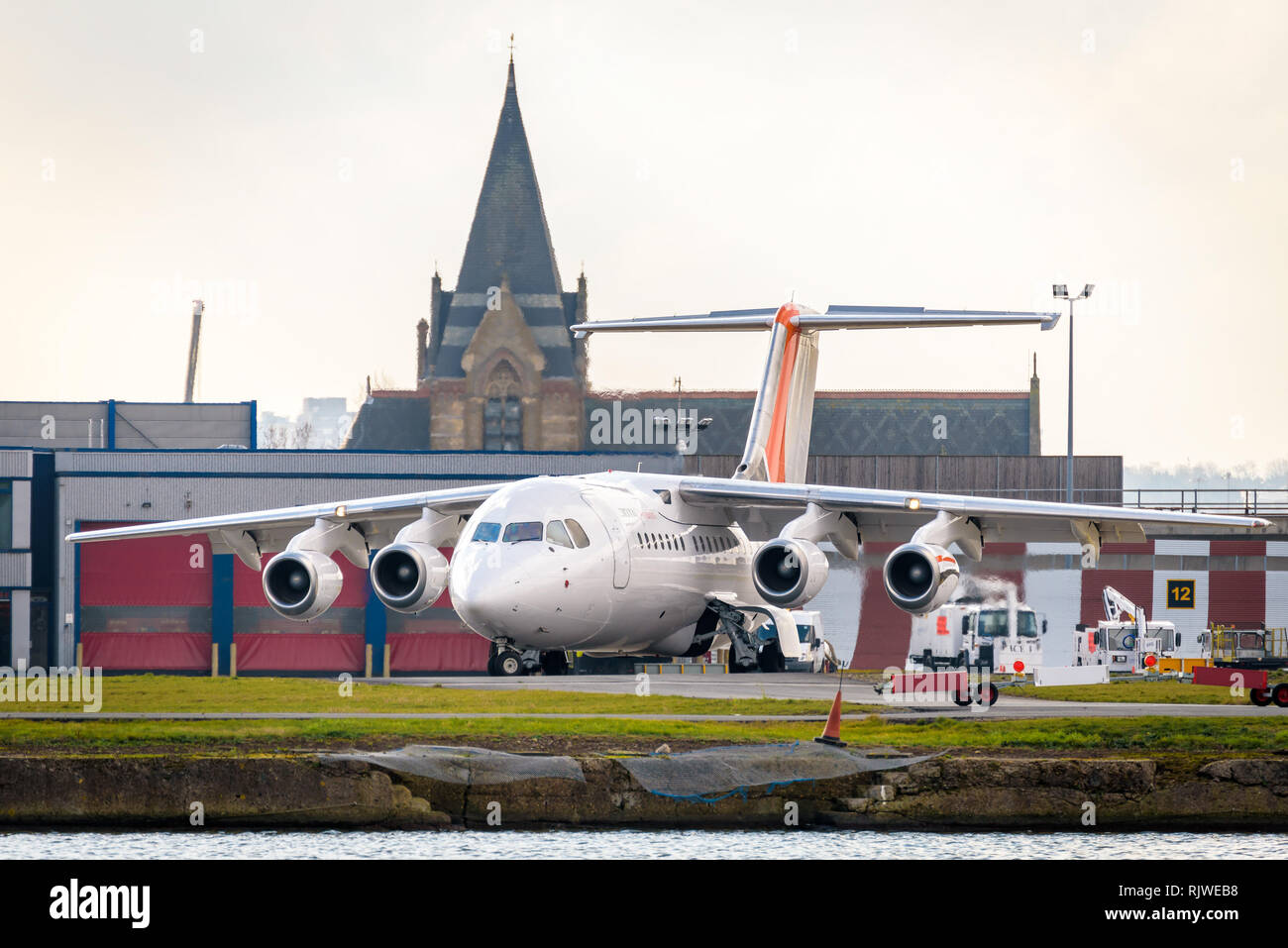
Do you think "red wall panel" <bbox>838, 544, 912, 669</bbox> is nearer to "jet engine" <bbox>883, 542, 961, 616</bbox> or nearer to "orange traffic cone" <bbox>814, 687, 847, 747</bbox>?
"jet engine" <bbox>883, 542, 961, 616</bbox>

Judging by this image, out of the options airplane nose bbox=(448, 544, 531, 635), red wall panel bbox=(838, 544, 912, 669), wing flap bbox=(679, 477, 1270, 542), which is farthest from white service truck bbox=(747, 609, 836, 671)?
airplane nose bbox=(448, 544, 531, 635)

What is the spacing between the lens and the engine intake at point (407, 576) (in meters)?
33.6

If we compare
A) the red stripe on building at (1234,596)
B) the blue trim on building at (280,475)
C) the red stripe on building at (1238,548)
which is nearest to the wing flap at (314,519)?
the blue trim on building at (280,475)

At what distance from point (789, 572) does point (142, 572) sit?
33.3 meters

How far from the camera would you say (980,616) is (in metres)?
49.4

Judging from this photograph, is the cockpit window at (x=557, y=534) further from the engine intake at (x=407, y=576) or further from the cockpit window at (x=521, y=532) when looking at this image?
the engine intake at (x=407, y=576)

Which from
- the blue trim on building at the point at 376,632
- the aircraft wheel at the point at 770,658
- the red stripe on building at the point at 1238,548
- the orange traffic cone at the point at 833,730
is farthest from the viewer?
the blue trim on building at the point at 376,632

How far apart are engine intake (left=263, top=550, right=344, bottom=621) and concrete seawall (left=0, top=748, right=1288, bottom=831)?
1015cm

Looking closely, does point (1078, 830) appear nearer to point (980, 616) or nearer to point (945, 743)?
point (945, 743)

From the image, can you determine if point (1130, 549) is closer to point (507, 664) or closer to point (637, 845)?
point (507, 664)

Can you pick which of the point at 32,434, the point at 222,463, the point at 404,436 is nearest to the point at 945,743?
the point at 222,463

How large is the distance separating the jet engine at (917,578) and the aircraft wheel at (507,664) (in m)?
8.03

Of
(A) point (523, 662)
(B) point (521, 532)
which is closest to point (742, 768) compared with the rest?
(B) point (521, 532)
